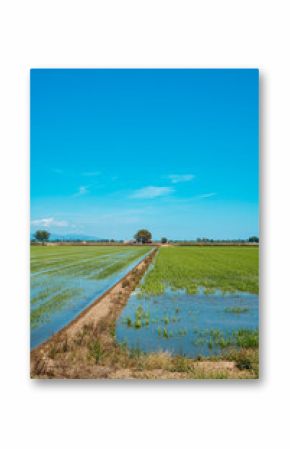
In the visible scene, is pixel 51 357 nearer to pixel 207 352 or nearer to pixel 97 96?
pixel 207 352

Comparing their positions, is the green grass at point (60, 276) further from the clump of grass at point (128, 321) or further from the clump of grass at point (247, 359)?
the clump of grass at point (247, 359)

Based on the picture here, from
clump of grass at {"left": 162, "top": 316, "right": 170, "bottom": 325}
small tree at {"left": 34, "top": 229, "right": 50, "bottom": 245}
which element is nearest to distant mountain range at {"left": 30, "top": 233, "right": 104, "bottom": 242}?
small tree at {"left": 34, "top": 229, "right": 50, "bottom": 245}

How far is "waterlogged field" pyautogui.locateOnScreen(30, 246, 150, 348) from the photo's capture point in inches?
191

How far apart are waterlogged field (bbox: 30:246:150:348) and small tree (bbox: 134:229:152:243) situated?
0.41 m

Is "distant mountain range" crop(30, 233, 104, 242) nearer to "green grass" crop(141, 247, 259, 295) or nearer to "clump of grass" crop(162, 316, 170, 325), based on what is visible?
"green grass" crop(141, 247, 259, 295)

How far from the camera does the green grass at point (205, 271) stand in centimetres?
552

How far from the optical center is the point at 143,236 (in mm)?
5102

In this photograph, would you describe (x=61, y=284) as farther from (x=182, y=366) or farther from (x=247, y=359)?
(x=247, y=359)

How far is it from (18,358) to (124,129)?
2613 millimetres

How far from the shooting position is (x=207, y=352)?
4723 mm
